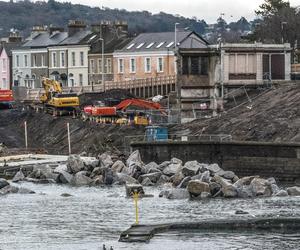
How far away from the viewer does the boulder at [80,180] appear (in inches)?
2571

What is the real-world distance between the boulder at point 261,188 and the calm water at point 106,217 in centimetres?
139

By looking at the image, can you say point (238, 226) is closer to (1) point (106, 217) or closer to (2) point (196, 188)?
(1) point (106, 217)

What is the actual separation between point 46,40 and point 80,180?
64470mm

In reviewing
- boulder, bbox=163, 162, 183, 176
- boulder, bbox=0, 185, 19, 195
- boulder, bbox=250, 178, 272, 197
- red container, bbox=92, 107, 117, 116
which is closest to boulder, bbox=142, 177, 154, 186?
boulder, bbox=163, 162, 183, 176

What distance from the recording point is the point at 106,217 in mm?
50469

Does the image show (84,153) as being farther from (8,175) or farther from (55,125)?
(55,125)

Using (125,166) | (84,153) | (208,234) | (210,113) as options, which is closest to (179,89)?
(210,113)

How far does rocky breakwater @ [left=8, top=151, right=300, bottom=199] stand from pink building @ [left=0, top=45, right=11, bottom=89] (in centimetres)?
6386

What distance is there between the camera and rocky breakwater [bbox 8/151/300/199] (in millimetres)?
56781

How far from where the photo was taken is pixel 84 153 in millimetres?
77375

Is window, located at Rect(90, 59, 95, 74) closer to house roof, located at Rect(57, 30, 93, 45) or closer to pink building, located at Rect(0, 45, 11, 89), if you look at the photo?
house roof, located at Rect(57, 30, 93, 45)

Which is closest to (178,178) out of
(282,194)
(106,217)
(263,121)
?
(282,194)

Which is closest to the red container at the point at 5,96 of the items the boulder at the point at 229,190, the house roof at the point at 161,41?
the house roof at the point at 161,41

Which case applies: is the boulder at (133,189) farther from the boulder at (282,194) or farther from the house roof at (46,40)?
the house roof at (46,40)
